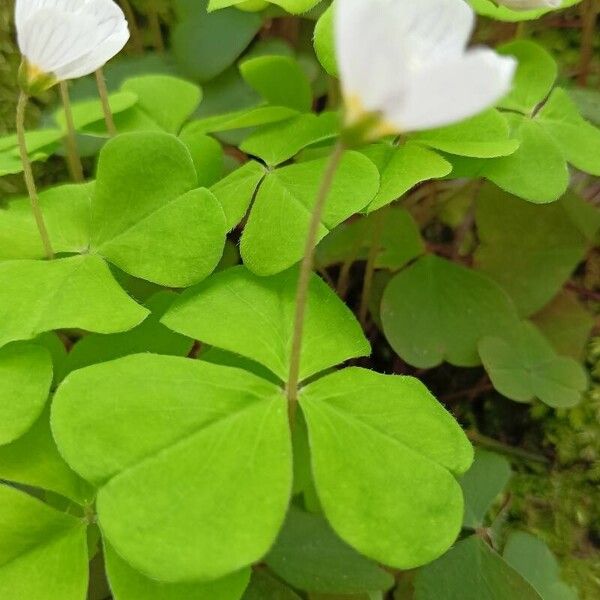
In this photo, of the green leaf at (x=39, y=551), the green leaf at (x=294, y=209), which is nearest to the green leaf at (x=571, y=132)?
the green leaf at (x=294, y=209)

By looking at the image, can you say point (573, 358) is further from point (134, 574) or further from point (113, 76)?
Answer: point (113, 76)

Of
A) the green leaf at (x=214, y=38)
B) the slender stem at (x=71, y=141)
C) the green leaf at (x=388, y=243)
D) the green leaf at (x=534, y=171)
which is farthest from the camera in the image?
the green leaf at (x=214, y=38)

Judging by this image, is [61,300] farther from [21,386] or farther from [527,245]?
[527,245]

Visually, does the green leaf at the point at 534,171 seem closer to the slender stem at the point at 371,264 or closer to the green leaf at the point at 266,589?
the slender stem at the point at 371,264

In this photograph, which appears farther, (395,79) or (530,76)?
(530,76)

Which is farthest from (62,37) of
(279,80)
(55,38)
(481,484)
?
(481,484)

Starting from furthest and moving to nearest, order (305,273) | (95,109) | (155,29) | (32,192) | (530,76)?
(155,29), (95,109), (530,76), (32,192), (305,273)
